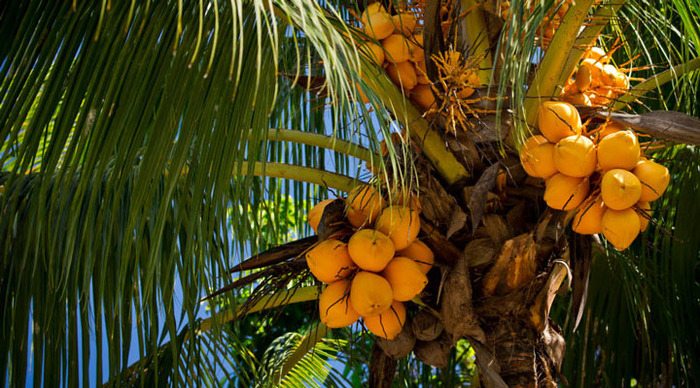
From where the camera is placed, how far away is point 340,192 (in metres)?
2.34

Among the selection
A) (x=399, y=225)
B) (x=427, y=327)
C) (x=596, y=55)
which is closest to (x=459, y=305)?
(x=427, y=327)

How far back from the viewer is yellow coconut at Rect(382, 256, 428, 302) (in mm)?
1931

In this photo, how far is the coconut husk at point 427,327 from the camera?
213cm

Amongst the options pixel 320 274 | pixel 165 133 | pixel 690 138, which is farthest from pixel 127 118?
pixel 690 138

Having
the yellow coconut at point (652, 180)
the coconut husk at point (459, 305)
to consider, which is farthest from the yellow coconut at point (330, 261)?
the yellow coconut at point (652, 180)

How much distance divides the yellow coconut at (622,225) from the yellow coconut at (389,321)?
0.47 m

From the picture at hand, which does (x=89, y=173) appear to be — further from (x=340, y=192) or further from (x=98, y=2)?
(x=340, y=192)

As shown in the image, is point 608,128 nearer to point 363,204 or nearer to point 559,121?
point 559,121

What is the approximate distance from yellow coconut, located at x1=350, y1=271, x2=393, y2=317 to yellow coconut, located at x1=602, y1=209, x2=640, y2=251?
0.45 m

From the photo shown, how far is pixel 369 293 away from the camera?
1887mm

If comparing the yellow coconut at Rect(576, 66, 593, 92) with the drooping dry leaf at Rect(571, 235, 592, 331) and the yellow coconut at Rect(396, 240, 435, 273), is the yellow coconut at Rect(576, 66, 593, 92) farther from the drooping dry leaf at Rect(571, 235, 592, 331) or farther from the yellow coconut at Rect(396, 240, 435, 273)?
the yellow coconut at Rect(396, 240, 435, 273)

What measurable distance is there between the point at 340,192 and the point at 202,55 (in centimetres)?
67

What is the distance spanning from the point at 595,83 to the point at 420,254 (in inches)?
23.6

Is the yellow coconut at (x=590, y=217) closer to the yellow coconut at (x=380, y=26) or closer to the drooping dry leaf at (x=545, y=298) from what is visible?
the drooping dry leaf at (x=545, y=298)
